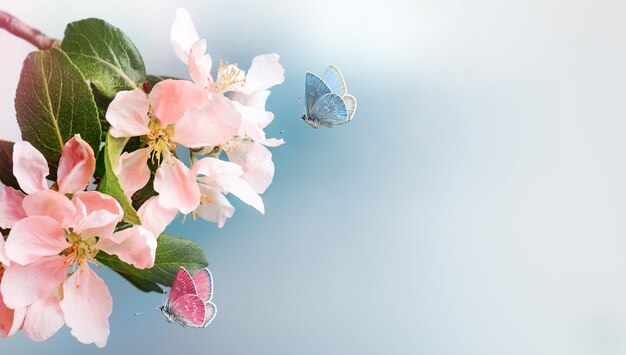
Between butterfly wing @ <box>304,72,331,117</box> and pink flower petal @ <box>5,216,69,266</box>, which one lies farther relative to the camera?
butterfly wing @ <box>304,72,331,117</box>

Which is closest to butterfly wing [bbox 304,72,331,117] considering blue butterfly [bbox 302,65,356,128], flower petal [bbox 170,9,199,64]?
blue butterfly [bbox 302,65,356,128]

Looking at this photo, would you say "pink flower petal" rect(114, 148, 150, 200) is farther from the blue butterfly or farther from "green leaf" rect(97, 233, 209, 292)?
the blue butterfly

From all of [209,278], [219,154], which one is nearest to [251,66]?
[219,154]

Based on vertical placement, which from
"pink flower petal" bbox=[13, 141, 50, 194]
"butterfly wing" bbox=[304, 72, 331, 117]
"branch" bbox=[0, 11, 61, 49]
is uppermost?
"butterfly wing" bbox=[304, 72, 331, 117]

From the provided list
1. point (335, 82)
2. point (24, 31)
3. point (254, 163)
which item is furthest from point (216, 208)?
point (24, 31)

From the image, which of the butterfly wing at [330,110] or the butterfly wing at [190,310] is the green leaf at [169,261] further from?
the butterfly wing at [330,110]

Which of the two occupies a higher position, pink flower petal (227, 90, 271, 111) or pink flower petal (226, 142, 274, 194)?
pink flower petal (227, 90, 271, 111)
